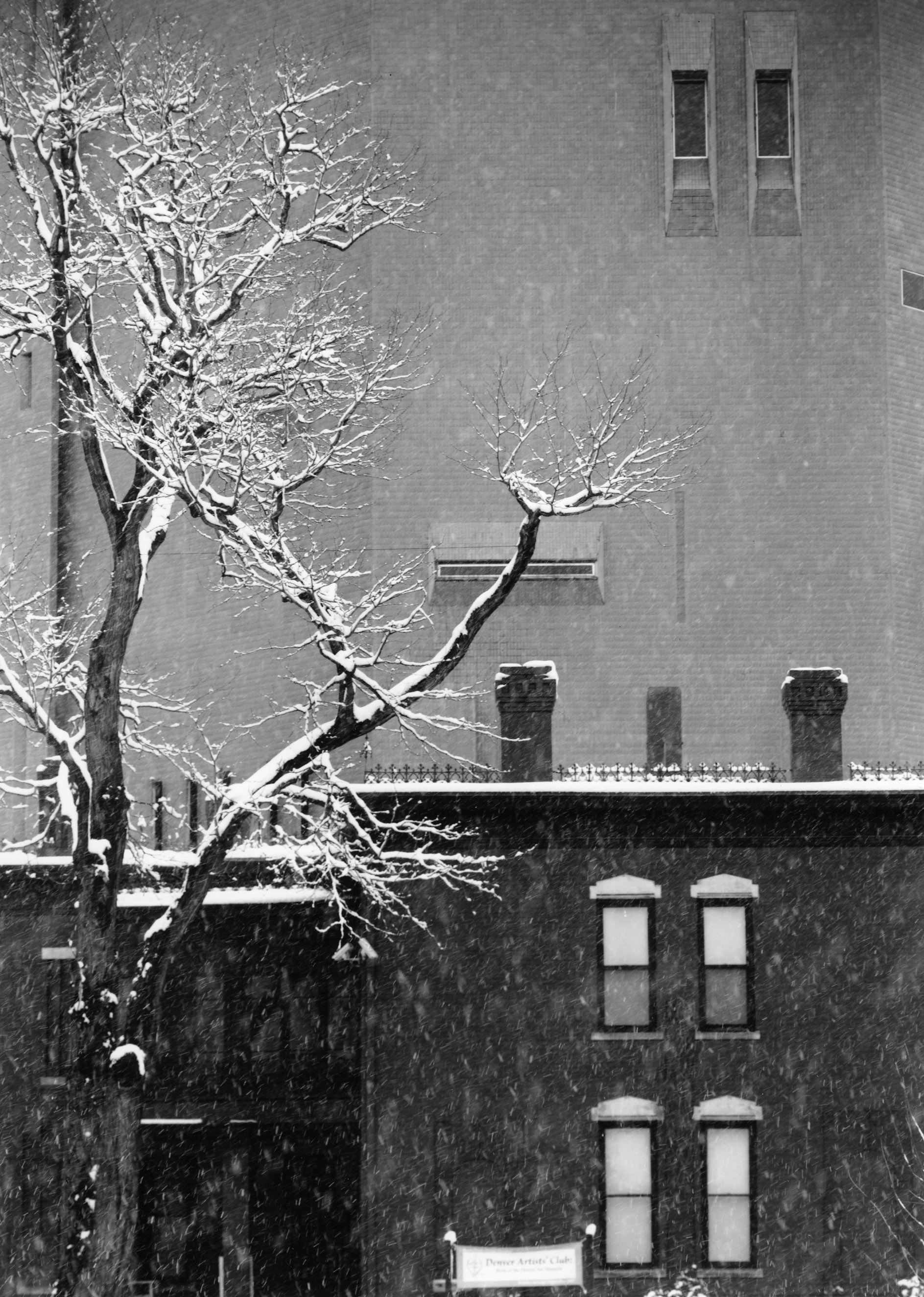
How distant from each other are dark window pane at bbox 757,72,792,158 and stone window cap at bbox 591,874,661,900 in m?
14.1

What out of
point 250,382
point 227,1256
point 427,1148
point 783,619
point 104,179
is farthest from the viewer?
point 104,179

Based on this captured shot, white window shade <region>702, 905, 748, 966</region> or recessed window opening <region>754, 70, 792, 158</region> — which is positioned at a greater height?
recessed window opening <region>754, 70, 792, 158</region>

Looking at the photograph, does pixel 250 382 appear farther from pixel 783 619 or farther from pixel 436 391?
pixel 783 619

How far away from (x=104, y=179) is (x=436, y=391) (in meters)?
9.07

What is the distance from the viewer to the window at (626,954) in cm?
2375

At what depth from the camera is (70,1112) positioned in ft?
81.0

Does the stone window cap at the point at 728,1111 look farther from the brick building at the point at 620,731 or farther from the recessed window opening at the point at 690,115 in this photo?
the recessed window opening at the point at 690,115

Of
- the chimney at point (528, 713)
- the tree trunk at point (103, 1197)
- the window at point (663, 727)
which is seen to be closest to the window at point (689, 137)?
the window at point (663, 727)

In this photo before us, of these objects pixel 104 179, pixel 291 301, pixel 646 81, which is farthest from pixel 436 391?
pixel 104 179

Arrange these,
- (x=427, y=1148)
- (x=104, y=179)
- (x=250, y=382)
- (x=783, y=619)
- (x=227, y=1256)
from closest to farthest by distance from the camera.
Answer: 1. (x=250, y=382)
2. (x=427, y=1148)
3. (x=227, y=1256)
4. (x=783, y=619)
5. (x=104, y=179)

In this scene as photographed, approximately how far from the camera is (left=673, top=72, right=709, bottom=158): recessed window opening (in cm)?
2998

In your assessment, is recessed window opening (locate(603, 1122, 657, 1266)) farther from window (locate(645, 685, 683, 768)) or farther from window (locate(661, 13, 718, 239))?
window (locate(661, 13, 718, 239))

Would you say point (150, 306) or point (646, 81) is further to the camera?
point (646, 81)

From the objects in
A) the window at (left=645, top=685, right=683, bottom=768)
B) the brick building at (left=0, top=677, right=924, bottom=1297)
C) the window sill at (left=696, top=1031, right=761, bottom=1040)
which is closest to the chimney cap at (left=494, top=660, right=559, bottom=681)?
the brick building at (left=0, top=677, right=924, bottom=1297)
